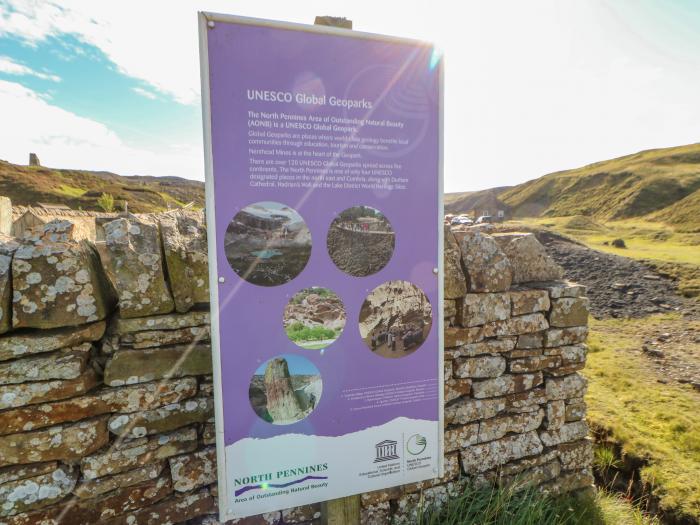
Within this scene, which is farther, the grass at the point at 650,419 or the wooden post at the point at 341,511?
the grass at the point at 650,419

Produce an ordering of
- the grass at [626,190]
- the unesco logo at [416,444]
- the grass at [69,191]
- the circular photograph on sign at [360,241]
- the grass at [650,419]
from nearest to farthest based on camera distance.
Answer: the circular photograph on sign at [360,241]
the unesco logo at [416,444]
the grass at [650,419]
the grass at [69,191]
the grass at [626,190]

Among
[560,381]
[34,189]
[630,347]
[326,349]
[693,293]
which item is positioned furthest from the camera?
[34,189]

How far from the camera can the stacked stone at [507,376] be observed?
3.16 m

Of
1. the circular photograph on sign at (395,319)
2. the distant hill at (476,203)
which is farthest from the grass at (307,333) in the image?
the distant hill at (476,203)

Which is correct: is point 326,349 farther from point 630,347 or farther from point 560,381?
point 630,347

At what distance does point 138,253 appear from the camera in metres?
2.37

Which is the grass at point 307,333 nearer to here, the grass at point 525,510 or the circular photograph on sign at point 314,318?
the circular photograph on sign at point 314,318

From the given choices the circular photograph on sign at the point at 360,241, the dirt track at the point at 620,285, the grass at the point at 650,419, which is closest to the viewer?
the circular photograph on sign at the point at 360,241

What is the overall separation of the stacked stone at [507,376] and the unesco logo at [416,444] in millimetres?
563

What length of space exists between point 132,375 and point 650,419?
575 centimetres

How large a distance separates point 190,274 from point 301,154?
1054mm

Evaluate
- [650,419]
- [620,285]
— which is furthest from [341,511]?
[620,285]

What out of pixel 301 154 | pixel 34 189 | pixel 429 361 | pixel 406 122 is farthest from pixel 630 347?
pixel 34 189

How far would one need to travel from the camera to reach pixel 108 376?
7.70ft
